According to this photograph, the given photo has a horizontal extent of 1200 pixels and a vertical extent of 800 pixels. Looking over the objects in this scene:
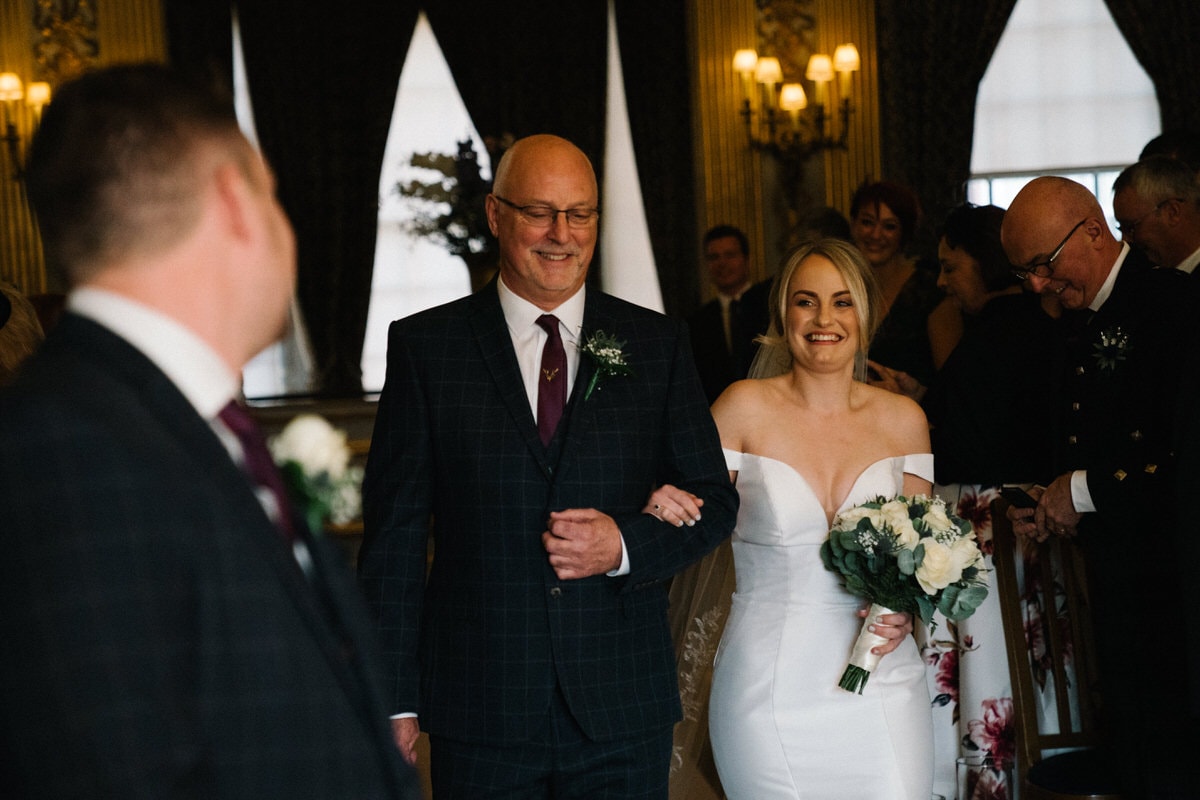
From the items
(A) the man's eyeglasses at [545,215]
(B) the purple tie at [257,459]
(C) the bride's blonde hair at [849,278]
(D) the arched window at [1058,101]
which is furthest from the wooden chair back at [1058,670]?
(D) the arched window at [1058,101]

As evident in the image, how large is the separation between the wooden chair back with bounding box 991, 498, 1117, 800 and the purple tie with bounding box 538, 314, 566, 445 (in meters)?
1.76

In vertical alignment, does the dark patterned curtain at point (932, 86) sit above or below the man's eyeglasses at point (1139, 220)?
above

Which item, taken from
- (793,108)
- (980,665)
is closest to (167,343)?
→ (980,665)

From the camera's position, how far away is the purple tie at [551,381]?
259 cm

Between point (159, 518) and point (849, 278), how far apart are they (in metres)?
2.54

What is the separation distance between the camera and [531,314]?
268cm

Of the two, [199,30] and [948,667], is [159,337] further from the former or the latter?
[199,30]

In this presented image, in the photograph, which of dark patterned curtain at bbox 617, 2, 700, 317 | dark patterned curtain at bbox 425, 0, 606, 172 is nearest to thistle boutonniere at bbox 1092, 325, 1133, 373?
dark patterned curtain at bbox 617, 2, 700, 317

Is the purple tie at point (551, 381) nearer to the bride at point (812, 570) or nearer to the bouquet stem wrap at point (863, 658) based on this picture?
the bride at point (812, 570)

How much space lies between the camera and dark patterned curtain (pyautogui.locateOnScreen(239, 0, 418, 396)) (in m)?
11.0

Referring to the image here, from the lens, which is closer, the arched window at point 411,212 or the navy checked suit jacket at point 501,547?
the navy checked suit jacket at point 501,547

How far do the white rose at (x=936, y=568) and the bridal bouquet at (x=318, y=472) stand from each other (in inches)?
69.1

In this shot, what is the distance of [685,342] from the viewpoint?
277cm

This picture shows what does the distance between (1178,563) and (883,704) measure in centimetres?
80
